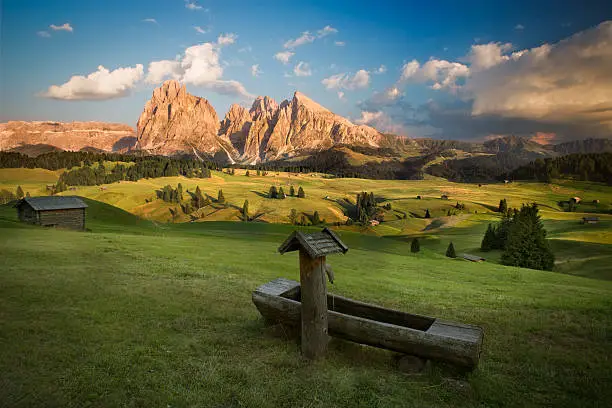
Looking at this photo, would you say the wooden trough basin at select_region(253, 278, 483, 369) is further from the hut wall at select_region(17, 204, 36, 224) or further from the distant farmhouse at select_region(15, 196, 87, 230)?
the hut wall at select_region(17, 204, 36, 224)

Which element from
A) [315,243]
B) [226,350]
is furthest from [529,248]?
[226,350]

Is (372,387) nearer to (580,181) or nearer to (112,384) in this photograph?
(112,384)

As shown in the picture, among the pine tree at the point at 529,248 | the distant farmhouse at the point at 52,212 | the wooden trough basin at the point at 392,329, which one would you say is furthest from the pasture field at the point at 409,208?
the wooden trough basin at the point at 392,329

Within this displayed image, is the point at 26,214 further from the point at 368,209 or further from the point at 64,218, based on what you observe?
the point at 368,209

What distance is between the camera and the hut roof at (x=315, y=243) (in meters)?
9.98

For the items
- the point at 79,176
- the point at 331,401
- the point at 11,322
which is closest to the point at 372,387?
the point at 331,401

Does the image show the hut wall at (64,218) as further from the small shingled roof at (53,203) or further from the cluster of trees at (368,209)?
the cluster of trees at (368,209)

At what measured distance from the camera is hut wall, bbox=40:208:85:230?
5397 cm

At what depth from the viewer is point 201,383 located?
8789mm

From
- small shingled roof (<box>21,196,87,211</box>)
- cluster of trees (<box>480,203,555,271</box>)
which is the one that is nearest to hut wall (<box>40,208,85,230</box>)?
small shingled roof (<box>21,196,87,211</box>)

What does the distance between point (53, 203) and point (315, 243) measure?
5987 cm

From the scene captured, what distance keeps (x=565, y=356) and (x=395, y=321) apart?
5285 mm

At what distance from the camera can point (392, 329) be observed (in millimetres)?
9891

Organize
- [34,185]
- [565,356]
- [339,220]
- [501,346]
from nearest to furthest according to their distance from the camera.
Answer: [565,356], [501,346], [34,185], [339,220]
